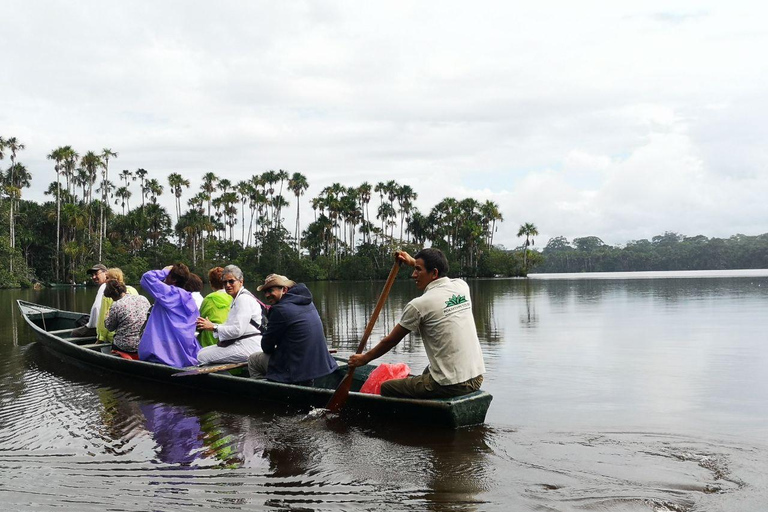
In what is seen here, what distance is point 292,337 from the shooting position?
7.67 m

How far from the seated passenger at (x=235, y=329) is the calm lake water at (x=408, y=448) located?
24.9 inches

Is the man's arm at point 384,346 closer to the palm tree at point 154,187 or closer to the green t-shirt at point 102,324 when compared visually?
the green t-shirt at point 102,324

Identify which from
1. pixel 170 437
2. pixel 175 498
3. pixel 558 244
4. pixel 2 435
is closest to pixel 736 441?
pixel 175 498

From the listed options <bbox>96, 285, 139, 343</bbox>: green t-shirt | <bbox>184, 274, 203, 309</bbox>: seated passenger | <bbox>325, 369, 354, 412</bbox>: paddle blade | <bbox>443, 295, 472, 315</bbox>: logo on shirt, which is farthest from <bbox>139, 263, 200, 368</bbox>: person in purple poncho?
<bbox>443, 295, 472, 315</bbox>: logo on shirt

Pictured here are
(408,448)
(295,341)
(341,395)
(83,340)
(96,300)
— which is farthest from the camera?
(83,340)

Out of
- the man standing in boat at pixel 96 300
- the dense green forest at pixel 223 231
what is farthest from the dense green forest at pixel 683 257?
the man standing in boat at pixel 96 300

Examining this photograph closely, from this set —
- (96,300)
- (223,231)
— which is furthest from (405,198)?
(96,300)

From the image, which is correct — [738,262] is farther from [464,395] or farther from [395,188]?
[464,395]

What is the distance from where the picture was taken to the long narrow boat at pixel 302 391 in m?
6.63

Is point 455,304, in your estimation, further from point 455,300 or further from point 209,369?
point 209,369

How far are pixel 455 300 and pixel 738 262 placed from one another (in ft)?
473

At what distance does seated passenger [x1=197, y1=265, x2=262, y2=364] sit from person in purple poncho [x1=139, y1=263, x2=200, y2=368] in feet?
2.49

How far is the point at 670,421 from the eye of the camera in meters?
7.59

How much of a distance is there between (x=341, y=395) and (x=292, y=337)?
990 millimetres
